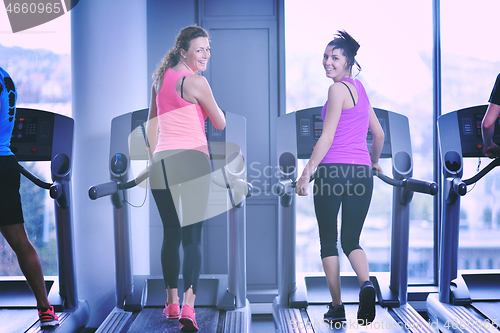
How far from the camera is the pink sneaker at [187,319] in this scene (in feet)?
5.88

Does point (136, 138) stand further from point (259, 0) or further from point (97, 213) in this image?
point (259, 0)

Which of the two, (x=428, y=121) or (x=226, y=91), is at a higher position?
(x=226, y=91)

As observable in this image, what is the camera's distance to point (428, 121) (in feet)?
9.44

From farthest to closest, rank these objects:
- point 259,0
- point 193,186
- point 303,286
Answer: point 259,0, point 303,286, point 193,186

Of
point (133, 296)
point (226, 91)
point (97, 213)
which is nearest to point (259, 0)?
point (226, 91)

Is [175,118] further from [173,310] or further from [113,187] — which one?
[173,310]

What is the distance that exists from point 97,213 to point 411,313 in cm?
209

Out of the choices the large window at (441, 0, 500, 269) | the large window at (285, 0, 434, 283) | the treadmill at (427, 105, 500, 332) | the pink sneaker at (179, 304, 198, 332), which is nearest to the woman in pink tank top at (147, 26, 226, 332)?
the pink sneaker at (179, 304, 198, 332)

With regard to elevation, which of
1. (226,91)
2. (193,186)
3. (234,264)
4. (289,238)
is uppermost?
(226,91)

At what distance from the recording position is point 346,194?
169 centimetres

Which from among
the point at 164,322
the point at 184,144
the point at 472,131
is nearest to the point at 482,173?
the point at 472,131

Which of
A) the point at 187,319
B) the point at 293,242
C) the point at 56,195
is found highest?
the point at 56,195

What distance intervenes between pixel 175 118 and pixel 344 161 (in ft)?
2.71

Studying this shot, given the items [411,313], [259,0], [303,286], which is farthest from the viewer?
[259,0]
